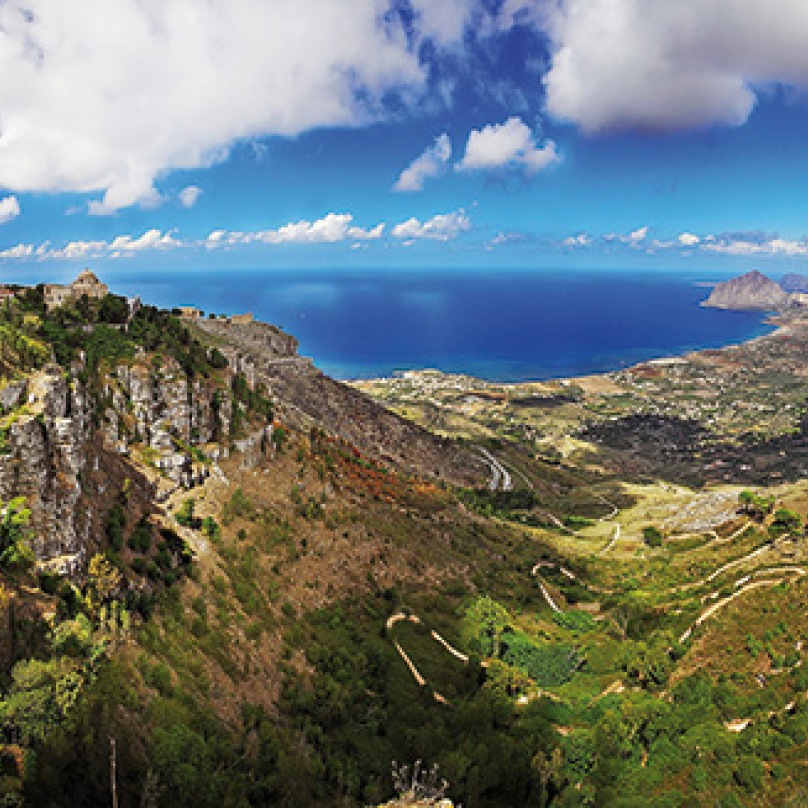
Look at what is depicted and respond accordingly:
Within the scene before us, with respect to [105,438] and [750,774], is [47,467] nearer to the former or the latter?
[105,438]

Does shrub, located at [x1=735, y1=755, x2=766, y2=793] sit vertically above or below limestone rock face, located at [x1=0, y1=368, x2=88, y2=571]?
below

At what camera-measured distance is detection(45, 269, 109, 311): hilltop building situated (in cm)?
5594

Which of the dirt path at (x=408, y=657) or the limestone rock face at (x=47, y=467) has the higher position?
the limestone rock face at (x=47, y=467)

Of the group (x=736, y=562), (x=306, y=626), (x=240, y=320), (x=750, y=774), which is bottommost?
(x=736, y=562)

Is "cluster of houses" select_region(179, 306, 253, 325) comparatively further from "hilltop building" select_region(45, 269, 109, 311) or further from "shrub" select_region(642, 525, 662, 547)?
"shrub" select_region(642, 525, 662, 547)

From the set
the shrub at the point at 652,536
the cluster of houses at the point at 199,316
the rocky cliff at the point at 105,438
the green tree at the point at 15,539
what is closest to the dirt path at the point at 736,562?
the shrub at the point at 652,536

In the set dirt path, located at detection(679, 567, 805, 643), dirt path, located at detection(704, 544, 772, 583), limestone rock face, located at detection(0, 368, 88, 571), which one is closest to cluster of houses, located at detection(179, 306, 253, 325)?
limestone rock face, located at detection(0, 368, 88, 571)

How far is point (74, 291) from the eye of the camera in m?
59.7

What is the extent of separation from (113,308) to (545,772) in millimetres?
53378

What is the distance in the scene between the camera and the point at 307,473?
59.5 meters

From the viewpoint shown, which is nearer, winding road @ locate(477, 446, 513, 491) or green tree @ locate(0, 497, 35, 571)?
green tree @ locate(0, 497, 35, 571)

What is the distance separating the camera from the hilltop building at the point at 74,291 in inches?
2202

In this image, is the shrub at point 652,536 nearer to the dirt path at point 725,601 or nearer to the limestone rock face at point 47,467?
the dirt path at point 725,601

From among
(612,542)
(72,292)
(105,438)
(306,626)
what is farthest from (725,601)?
(72,292)
